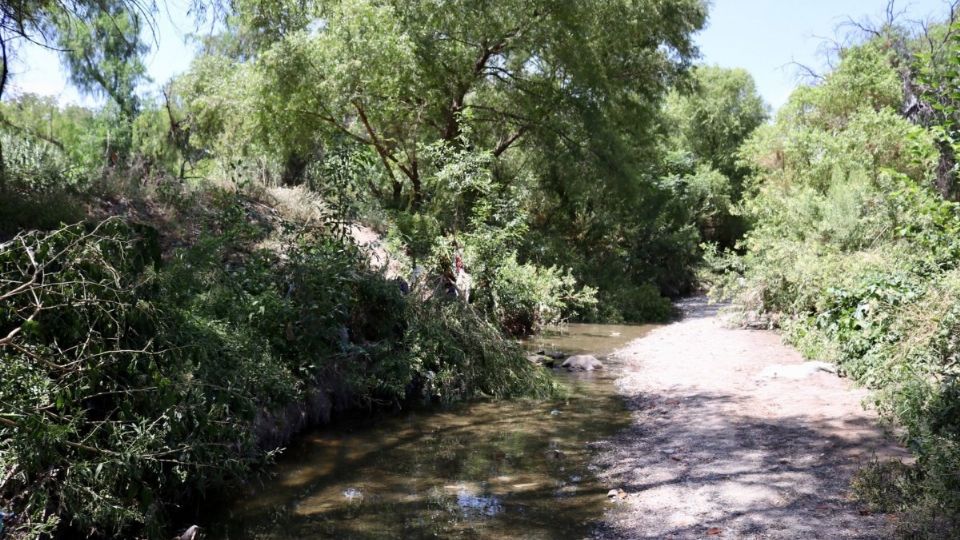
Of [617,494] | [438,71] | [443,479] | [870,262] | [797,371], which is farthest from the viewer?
[438,71]

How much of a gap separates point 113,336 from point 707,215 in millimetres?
33515

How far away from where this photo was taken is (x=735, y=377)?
434 inches

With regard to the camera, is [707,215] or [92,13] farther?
[707,215]

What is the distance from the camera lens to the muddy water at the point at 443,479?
5.60m

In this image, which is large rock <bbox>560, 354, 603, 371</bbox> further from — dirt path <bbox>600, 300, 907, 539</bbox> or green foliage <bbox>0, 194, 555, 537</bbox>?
green foliage <bbox>0, 194, 555, 537</bbox>

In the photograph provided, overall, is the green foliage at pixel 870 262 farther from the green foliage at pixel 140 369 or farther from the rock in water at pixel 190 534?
the green foliage at pixel 140 369

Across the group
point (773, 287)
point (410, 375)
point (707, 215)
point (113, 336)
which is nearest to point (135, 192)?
point (410, 375)

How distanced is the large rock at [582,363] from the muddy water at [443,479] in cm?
282

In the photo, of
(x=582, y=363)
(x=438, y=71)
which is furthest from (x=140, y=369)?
(x=438, y=71)

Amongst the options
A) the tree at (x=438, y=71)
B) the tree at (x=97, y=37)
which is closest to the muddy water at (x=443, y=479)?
the tree at (x=97, y=37)

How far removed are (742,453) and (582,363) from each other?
6080mm

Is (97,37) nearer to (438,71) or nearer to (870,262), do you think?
(438,71)

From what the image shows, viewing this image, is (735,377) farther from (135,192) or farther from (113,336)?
(135,192)

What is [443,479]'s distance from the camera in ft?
22.4
